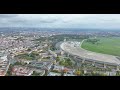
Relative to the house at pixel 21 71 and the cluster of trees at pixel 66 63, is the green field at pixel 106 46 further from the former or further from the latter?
the house at pixel 21 71

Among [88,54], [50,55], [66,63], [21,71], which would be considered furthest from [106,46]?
[21,71]

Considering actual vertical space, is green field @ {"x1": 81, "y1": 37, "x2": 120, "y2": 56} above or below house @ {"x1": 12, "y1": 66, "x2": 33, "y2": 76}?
above

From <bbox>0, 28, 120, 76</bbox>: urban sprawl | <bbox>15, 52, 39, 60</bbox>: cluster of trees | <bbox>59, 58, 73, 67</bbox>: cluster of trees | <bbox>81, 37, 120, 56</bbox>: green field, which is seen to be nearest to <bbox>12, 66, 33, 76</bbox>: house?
<bbox>0, 28, 120, 76</bbox>: urban sprawl

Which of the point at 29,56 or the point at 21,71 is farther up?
the point at 29,56

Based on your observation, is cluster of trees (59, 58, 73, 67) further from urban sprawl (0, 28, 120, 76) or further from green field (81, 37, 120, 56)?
green field (81, 37, 120, 56)

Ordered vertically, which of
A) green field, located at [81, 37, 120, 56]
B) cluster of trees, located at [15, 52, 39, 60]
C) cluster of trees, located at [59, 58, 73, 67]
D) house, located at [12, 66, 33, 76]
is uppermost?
green field, located at [81, 37, 120, 56]

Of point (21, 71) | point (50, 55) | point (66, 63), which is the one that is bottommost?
point (21, 71)

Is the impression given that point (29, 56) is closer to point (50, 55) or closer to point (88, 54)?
point (50, 55)
